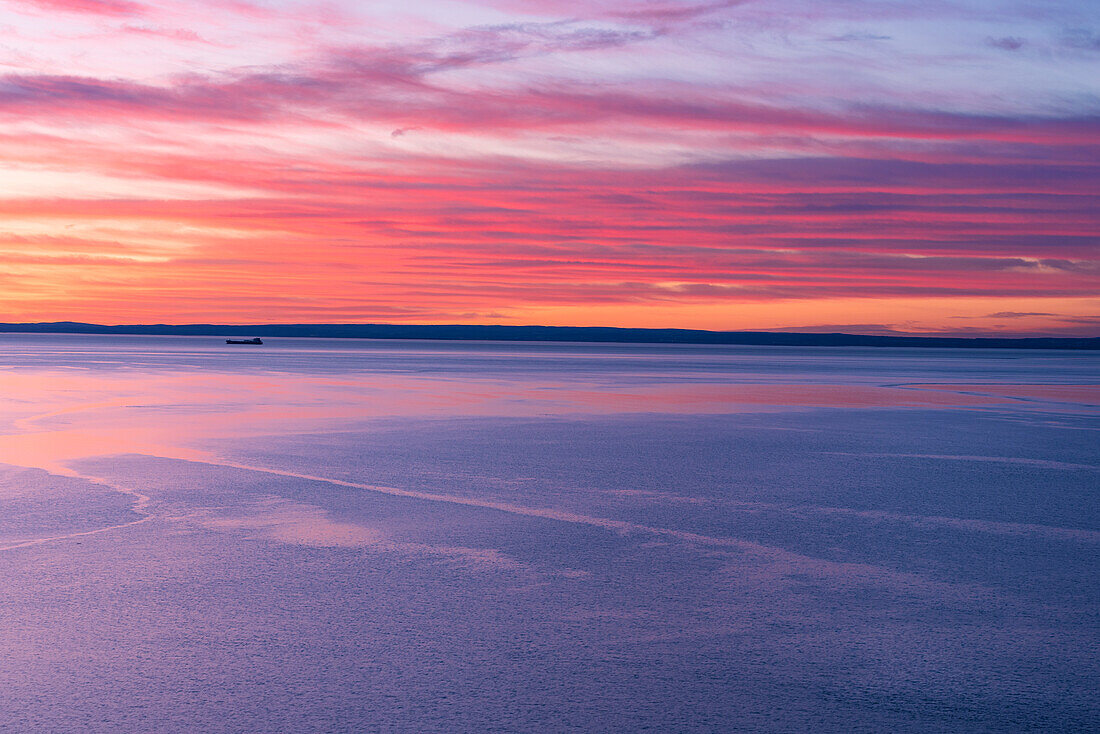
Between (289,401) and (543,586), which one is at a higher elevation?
(289,401)

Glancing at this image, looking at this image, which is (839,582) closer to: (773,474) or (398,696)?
(398,696)

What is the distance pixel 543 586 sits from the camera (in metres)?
6.00

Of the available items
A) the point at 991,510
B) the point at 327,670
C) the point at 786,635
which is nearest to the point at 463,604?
the point at 327,670

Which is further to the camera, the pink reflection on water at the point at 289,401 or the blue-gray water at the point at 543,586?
the pink reflection on water at the point at 289,401

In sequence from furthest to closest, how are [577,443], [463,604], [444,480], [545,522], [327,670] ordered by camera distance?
[577,443], [444,480], [545,522], [463,604], [327,670]

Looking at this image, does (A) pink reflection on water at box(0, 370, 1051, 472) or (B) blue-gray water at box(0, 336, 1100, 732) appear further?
(A) pink reflection on water at box(0, 370, 1051, 472)

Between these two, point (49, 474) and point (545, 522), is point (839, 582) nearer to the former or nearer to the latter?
point (545, 522)

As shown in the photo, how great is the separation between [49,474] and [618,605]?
709 centimetres

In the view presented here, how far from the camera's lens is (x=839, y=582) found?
6176 millimetres

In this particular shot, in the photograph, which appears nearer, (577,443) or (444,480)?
(444,480)

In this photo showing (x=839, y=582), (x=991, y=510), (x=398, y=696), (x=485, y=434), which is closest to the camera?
(x=398, y=696)

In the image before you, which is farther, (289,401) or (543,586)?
(289,401)

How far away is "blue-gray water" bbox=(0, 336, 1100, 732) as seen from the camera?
13.6ft

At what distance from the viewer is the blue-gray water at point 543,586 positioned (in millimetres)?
4152
